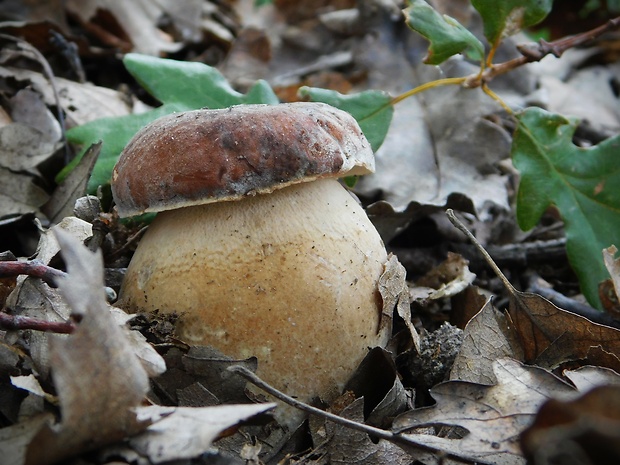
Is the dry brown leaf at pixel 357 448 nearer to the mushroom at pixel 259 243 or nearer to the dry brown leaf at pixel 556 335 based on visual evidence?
the mushroom at pixel 259 243

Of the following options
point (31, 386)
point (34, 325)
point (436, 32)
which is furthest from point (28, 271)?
point (436, 32)

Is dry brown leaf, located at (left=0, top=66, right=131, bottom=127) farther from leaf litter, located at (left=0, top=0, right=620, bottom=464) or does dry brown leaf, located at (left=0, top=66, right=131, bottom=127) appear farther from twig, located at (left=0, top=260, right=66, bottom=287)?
twig, located at (left=0, top=260, right=66, bottom=287)

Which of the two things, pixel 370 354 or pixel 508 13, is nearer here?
pixel 370 354

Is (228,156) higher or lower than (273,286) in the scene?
higher

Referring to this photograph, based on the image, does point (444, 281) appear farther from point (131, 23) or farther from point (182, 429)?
point (131, 23)

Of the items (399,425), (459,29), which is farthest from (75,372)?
(459,29)

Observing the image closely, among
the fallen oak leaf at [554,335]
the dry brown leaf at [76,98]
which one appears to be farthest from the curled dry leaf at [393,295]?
the dry brown leaf at [76,98]

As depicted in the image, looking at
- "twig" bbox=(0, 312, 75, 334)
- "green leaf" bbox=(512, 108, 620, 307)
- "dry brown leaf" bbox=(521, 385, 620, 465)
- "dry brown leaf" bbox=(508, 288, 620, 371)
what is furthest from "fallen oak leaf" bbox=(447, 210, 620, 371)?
"twig" bbox=(0, 312, 75, 334)
